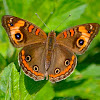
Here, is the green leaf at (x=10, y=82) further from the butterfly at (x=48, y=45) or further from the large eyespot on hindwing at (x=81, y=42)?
the large eyespot on hindwing at (x=81, y=42)

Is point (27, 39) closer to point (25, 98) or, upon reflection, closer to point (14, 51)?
point (14, 51)

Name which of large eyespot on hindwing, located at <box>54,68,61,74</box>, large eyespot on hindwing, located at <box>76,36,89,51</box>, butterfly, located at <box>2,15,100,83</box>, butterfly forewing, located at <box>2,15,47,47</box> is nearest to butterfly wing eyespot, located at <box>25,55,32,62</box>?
butterfly, located at <box>2,15,100,83</box>

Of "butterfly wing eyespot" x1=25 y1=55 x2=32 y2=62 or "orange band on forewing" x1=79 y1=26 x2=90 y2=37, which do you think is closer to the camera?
"butterfly wing eyespot" x1=25 y1=55 x2=32 y2=62

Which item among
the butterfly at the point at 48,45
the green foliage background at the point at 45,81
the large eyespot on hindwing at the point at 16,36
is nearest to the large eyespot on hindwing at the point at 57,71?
the butterfly at the point at 48,45

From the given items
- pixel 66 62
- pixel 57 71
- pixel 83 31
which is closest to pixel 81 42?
pixel 83 31

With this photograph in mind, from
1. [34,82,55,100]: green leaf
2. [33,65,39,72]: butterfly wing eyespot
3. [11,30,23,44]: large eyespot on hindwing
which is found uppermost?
[11,30,23,44]: large eyespot on hindwing

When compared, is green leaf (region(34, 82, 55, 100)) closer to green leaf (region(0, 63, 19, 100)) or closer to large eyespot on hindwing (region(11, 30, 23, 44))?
green leaf (region(0, 63, 19, 100))

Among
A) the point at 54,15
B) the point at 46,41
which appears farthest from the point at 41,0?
the point at 46,41
